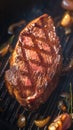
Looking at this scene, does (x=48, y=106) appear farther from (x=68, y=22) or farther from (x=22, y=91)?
(x=68, y=22)

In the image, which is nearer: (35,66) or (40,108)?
(35,66)

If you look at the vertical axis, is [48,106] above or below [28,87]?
below

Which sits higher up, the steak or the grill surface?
the steak

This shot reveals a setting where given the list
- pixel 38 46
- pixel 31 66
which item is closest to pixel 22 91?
pixel 31 66

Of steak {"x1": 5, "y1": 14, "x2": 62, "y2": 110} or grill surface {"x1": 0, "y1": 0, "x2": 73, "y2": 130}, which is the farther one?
grill surface {"x1": 0, "y1": 0, "x2": 73, "y2": 130}

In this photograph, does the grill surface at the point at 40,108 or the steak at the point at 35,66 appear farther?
the grill surface at the point at 40,108

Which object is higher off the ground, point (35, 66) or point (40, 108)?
point (35, 66)

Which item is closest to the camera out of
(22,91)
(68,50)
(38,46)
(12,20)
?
(22,91)

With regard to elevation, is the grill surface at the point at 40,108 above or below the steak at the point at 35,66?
below
